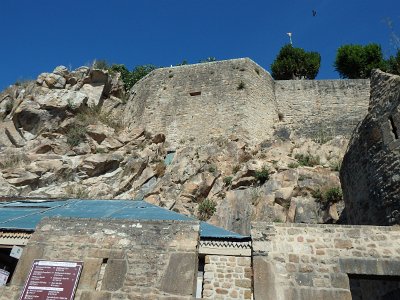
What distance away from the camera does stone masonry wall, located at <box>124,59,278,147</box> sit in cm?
1759

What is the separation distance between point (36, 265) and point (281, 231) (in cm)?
461

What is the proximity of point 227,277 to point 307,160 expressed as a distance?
9343mm

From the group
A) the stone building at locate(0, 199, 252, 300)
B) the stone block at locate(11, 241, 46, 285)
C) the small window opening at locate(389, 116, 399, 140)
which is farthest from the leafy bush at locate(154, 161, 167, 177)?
the small window opening at locate(389, 116, 399, 140)

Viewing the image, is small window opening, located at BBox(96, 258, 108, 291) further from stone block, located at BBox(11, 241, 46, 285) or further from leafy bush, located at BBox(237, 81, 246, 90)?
leafy bush, located at BBox(237, 81, 246, 90)

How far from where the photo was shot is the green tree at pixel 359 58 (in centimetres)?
2394

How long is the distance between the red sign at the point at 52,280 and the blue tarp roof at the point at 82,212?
3.60 feet

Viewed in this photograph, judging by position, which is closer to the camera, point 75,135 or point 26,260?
point 26,260

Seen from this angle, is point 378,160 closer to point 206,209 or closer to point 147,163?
point 206,209

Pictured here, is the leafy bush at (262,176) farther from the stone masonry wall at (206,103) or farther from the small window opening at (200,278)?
the small window opening at (200,278)

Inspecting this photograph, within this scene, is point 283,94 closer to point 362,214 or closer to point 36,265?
point 362,214

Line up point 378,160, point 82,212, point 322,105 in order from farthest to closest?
point 322,105
point 82,212
point 378,160

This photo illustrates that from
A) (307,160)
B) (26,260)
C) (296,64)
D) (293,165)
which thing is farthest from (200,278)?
(296,64)

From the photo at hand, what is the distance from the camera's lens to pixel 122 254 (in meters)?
7.12

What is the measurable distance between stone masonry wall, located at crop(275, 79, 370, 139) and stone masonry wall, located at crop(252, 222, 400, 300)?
10.8m
